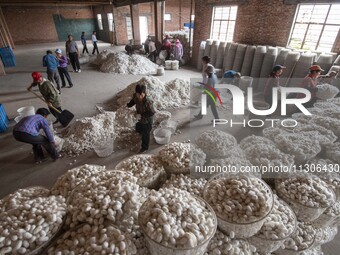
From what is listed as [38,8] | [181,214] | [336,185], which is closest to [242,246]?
[181,214]

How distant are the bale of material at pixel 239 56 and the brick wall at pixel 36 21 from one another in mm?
20694

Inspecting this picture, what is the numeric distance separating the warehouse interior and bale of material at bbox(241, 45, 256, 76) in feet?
0.13

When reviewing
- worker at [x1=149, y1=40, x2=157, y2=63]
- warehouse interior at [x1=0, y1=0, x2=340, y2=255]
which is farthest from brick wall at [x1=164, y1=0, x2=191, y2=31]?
warehouse interior at [x1=0, y1=0, x2=340, y2=255]

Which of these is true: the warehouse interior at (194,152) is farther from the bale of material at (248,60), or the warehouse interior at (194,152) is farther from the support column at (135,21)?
the support column at (135,21)

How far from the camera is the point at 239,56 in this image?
8359 mm

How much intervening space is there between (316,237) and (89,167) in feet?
8.47

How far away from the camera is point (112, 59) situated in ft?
34.3

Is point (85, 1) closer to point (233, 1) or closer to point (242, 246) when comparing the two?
point (233, 1)

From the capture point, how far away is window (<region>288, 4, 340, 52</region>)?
21.4 feet

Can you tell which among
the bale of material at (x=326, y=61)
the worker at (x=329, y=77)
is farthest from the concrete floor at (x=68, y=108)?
the bale of material at (x=326, y=61)

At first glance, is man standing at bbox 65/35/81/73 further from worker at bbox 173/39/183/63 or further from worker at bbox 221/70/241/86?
worker at bbox 221/70/241/86

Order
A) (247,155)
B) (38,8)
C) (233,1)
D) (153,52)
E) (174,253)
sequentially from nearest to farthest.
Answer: (174,253) < (247,155) < (233,1) < (153,52) < (38,8)

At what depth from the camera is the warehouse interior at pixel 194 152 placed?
1.39 m

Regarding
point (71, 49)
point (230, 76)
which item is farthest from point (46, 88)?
point (230, 76)
